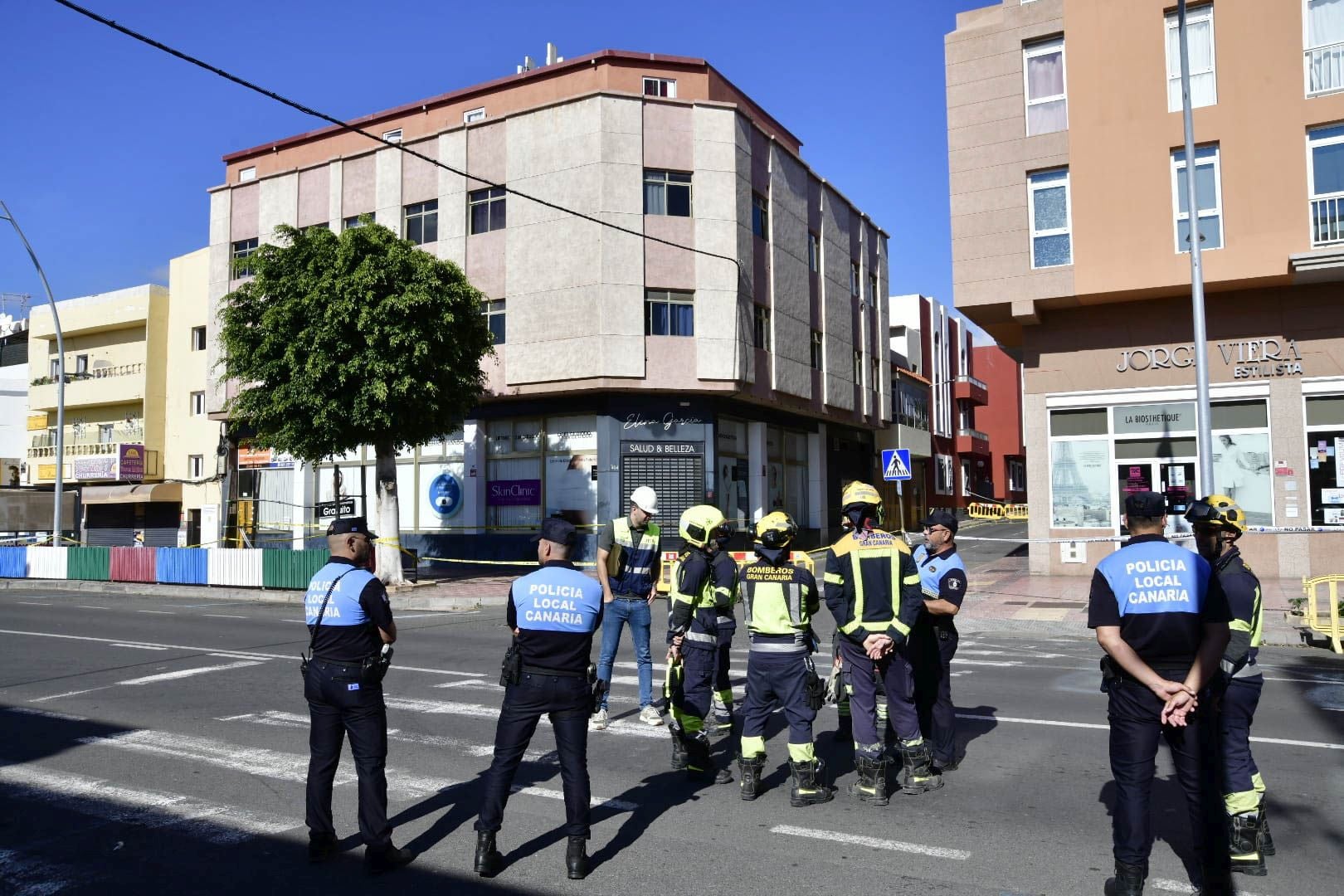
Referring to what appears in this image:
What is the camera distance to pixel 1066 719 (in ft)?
26.9

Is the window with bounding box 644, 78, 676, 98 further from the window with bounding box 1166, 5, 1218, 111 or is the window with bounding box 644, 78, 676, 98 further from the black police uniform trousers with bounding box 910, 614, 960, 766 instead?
the black police uniform trousers with bounding box 910, 614, 960, 766

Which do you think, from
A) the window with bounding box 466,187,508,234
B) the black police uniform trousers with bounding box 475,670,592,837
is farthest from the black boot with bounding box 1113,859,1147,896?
the window with bounding box 466,187,508,234

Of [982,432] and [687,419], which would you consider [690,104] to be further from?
[982,432]

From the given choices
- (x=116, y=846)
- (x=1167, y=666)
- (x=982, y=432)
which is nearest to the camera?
Answer: (x=1167, y=666)

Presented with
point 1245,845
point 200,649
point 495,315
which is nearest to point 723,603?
point 1245,845

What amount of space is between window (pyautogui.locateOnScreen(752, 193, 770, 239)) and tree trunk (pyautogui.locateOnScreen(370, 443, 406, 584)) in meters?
12.3

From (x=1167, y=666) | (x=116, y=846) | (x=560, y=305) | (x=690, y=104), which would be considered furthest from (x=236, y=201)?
(x=1167, y=666)

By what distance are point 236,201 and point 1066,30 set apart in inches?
1036

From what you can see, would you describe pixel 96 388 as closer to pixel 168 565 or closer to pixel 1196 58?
pixel 168 565

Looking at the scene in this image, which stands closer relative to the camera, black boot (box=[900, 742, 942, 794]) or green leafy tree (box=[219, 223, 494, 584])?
black boot (box=[900, 742, 942, 794])

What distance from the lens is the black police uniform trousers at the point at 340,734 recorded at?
5.02 metres

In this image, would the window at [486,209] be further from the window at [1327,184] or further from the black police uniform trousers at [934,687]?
the black police uniform trousers at [934,687]

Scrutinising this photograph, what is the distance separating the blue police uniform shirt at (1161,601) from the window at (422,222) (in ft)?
88.7

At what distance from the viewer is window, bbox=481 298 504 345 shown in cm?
2781
